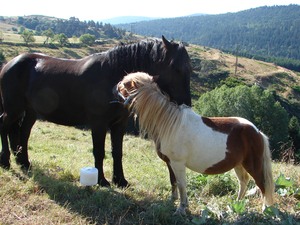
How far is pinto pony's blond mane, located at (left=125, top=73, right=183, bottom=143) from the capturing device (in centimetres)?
433

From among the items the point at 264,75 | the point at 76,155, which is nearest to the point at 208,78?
the point at 264,75

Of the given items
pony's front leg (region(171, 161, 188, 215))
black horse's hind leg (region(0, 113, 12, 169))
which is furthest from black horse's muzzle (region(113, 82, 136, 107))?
black horse's hind leg (region(0, 113, 12, 169))

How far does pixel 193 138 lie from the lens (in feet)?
14.1

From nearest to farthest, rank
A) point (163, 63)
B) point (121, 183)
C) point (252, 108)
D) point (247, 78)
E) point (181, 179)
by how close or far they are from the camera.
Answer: point (181, 179) < point (163, 63) < point (121, 183) < point (252, 108) < point (247, 78)

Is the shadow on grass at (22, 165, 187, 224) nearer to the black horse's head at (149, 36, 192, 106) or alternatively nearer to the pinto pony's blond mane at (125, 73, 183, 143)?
the pinto pony's blond mane at (125, 73, 183, 143)

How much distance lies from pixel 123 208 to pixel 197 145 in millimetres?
1395

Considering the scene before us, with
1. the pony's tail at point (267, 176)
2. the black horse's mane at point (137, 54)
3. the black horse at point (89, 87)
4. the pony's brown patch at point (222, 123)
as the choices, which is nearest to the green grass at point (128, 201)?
the pony's tail at point (267, 176)

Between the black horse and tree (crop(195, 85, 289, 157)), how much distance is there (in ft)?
123

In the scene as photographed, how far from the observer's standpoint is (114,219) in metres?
4.40

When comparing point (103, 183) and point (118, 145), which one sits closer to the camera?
point (103, 183)

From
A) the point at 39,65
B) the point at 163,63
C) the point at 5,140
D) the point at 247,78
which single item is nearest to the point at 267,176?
the point at 163,63

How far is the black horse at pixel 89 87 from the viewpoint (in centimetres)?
495

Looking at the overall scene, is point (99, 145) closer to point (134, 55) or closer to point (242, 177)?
point (134, 55)

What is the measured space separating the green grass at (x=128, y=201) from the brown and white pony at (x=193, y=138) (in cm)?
38
